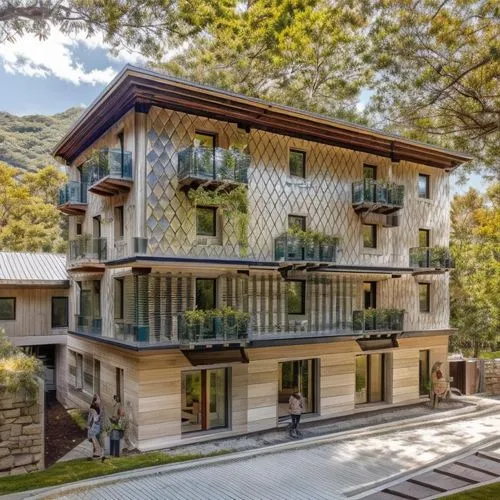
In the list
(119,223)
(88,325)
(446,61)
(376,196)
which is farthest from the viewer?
(88,325)

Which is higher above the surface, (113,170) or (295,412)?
(113,170)

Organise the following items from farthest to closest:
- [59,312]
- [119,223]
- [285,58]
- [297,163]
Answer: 1. [285,58]
2. [59,312]
3. [297,163]
4. [119,223]

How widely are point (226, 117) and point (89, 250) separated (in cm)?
808

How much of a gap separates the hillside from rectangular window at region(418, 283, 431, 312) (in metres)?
61.1

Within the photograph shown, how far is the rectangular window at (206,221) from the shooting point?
57.4ft

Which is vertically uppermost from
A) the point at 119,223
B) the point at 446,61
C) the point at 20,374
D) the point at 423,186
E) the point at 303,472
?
the point at 446,61

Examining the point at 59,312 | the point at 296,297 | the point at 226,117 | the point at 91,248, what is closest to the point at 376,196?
the point at 296,297

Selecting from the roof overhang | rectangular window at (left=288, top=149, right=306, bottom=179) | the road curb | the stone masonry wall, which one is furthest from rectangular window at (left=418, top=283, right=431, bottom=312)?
the stone masonry wall

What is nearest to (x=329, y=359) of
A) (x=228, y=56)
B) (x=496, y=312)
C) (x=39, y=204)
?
(x=496, y=312)

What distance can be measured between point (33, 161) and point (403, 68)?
2896 inches

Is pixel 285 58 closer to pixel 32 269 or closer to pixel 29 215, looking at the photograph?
pixel 32 269

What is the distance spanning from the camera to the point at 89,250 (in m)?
19.7

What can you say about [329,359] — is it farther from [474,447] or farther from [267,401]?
[474,447]

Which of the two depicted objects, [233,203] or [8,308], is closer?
[233,203]
